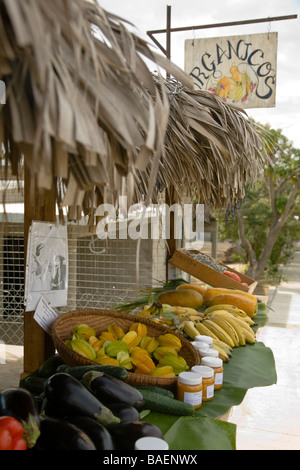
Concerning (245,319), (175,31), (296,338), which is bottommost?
(296,338)

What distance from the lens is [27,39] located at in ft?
2.24

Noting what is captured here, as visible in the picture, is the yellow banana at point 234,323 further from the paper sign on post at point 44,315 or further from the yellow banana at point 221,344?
the paper sign on post at point 44,315

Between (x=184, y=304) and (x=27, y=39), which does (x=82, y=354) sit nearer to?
(x=27, y=39)

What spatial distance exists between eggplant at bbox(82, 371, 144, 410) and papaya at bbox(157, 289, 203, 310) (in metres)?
1.96

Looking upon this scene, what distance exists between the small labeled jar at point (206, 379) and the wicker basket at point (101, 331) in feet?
0.39

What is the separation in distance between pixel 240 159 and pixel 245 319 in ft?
3.95

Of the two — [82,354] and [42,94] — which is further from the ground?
[42,94]

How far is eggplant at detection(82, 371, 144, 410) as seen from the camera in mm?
1368

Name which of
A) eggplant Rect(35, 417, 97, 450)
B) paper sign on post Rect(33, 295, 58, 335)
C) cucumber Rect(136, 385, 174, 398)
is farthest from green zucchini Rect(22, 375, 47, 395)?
eggplant Rect(35, 417, 97, 450)

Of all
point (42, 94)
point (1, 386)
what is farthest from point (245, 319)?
point (42, 94)

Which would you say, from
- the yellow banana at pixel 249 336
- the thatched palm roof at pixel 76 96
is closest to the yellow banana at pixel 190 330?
the yellow banana at pixel 249 336

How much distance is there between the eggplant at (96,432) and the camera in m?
1.12

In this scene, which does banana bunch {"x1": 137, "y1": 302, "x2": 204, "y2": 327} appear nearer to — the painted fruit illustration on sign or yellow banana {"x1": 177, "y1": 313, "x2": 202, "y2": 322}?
yellow banana {"x1": 177, "y1": 313, "x2": 202, "y2": 322}

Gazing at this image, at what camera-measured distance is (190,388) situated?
5.42 ft
